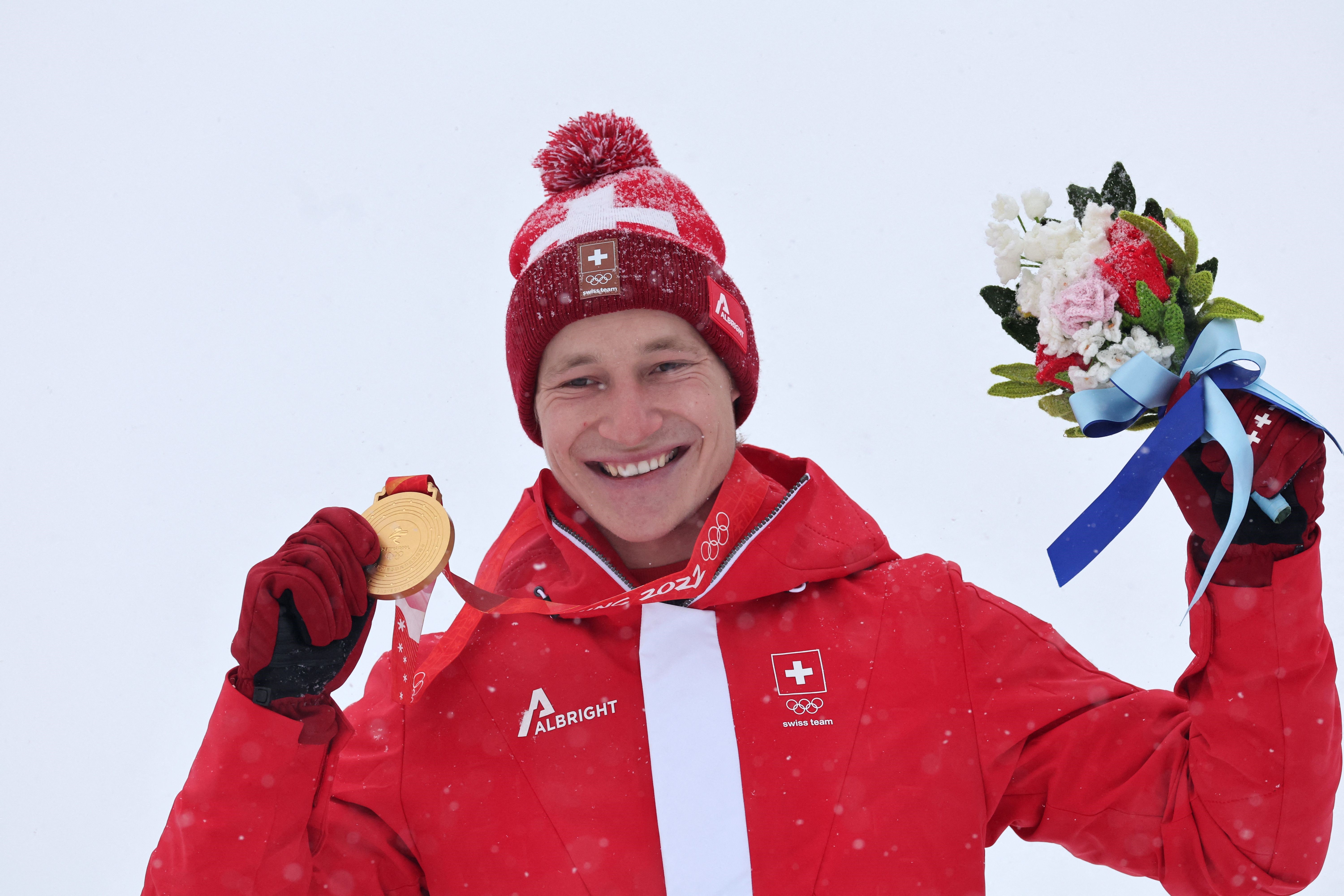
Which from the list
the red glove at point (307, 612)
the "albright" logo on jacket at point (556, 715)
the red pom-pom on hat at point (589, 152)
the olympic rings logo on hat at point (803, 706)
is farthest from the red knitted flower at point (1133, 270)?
the red glove at point (307, 612)

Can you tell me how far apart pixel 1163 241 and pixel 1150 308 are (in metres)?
0.14

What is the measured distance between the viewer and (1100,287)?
6.36ft

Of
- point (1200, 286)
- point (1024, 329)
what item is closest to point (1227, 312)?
point (1200, 286)

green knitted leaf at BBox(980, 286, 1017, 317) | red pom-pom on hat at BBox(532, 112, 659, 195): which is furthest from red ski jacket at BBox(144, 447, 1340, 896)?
red pom-pom on hat at BBox(532, 112, 659, 195)

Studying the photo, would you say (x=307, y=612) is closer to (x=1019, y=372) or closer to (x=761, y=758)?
(x=761, y=758)

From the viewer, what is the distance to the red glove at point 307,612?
1.84m

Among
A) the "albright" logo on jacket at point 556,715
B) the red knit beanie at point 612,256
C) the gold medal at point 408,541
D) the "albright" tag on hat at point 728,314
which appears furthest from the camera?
the "albright" tag on hat at point 728,314

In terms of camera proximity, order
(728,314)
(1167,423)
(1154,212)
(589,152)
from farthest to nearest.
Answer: (589,152) < (728,314) < (1154,212) < (1167,423)

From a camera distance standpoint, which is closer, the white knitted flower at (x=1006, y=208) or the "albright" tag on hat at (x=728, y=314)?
the white knitted flower at (x=1006, y=208)

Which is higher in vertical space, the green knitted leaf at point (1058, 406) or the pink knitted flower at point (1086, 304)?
the pink knitted flower at point (1086, 304)

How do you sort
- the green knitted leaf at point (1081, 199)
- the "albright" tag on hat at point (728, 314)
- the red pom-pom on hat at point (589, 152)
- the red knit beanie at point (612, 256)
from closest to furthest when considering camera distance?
the green knitted leaf at point (1081, 199), the red knit beanie at point (612, 256), the "albright" tag on hat at point (728, 314), the red pom-pom on hat at point (589, 152)

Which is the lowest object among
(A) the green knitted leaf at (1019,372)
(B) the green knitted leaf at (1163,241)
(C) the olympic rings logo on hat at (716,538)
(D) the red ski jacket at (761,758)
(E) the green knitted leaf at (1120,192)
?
(D) the red ski jacket at (761,758)

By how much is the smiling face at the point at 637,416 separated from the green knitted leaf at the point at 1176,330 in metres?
0.93

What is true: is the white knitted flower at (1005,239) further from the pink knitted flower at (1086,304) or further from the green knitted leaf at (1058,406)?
the green knitted leaf at (1058,406)
